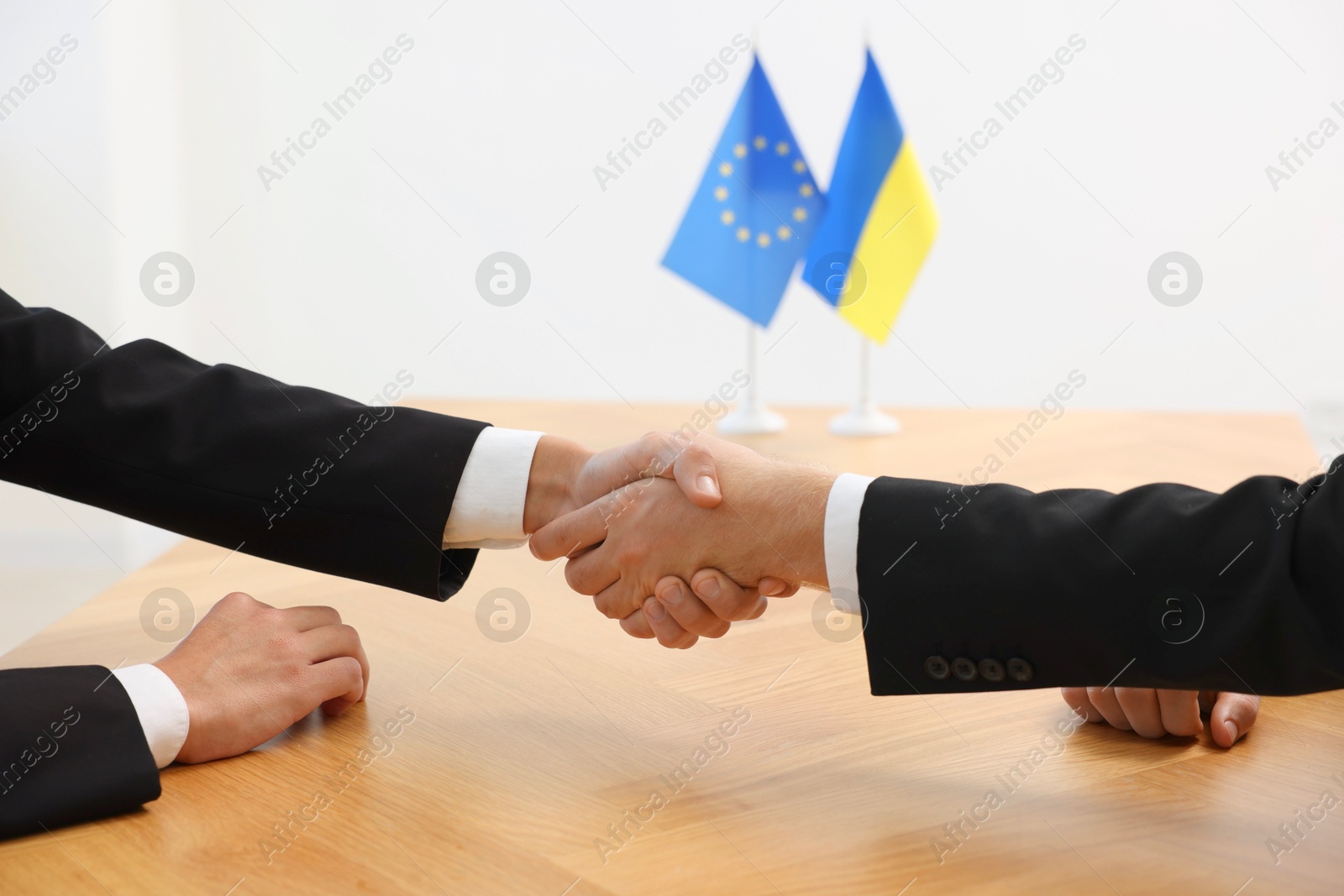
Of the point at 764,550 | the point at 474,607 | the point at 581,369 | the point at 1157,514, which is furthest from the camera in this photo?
the point at 581,369

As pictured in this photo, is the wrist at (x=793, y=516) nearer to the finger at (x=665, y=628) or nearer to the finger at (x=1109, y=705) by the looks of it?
the finger at (x=665, y=628)

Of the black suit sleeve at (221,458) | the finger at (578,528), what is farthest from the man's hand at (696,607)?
the black suit sleeve at (221,458)

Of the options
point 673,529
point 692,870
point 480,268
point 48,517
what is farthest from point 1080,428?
point 48,517

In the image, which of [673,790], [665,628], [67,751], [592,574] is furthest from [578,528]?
[67,751]

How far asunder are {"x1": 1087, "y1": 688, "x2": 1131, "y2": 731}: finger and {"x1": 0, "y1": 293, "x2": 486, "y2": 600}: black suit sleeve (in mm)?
623

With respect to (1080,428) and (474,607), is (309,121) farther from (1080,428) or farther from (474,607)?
(474,607)

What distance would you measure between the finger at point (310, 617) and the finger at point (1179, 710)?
0.70m

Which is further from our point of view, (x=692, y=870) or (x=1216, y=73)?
(x=1216, y=73)

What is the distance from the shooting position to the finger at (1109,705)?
96 cm

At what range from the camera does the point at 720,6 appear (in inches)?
143

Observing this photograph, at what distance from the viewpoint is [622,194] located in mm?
3719

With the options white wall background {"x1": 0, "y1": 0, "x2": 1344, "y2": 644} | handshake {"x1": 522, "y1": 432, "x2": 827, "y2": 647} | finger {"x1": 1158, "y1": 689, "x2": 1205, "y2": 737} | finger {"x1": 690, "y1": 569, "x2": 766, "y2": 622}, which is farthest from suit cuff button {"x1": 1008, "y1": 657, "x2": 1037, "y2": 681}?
white wall background {"x1": 0, "y1": 0, "x2": 1344, "y2": 644}

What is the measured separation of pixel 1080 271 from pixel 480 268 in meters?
1.89

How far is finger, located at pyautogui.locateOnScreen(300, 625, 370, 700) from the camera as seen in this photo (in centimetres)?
100
